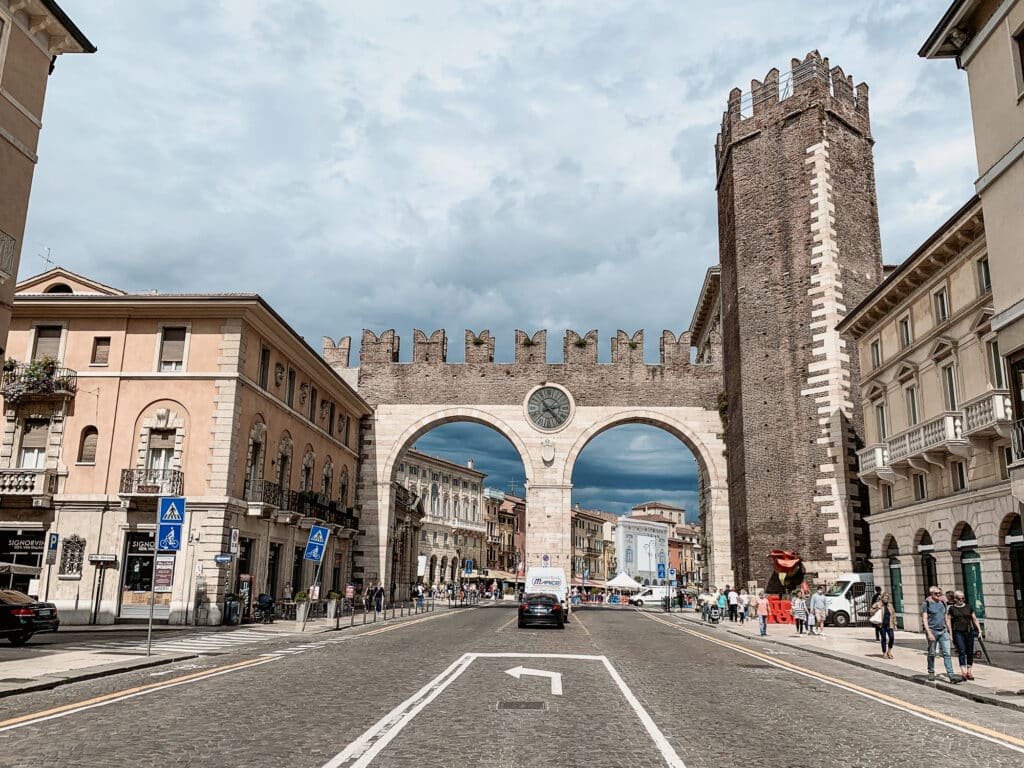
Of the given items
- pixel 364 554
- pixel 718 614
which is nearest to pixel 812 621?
pixel 718 614

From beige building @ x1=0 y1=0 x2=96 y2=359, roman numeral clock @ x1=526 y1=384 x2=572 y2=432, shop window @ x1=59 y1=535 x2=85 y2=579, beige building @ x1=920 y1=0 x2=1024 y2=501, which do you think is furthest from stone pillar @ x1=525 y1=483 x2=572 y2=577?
beige building @ x1=0 y1=0 x2=96 y2=359

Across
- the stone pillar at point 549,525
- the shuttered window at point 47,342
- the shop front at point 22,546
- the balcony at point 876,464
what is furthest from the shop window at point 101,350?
the balcony at point 876,464

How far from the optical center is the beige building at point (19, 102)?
17.3 m

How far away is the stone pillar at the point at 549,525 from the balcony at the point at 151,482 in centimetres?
2129

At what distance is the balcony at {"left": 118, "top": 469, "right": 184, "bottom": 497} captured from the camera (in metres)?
26.9

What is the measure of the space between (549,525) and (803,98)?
24.2 meters

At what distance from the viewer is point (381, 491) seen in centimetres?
4684

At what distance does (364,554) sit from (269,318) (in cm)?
1963

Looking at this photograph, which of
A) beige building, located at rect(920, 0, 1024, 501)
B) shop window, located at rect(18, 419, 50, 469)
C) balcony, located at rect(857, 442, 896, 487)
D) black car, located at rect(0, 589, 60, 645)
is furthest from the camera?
shop window, located at rect(18, 419, 50, 469)

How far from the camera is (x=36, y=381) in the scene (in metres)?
27.9

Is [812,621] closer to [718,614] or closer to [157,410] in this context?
[718,614]

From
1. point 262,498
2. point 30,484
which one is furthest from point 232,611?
point 30,484

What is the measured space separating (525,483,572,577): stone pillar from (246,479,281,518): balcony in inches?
664

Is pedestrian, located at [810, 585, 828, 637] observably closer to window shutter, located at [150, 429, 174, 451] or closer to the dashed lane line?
the dashed lane line
